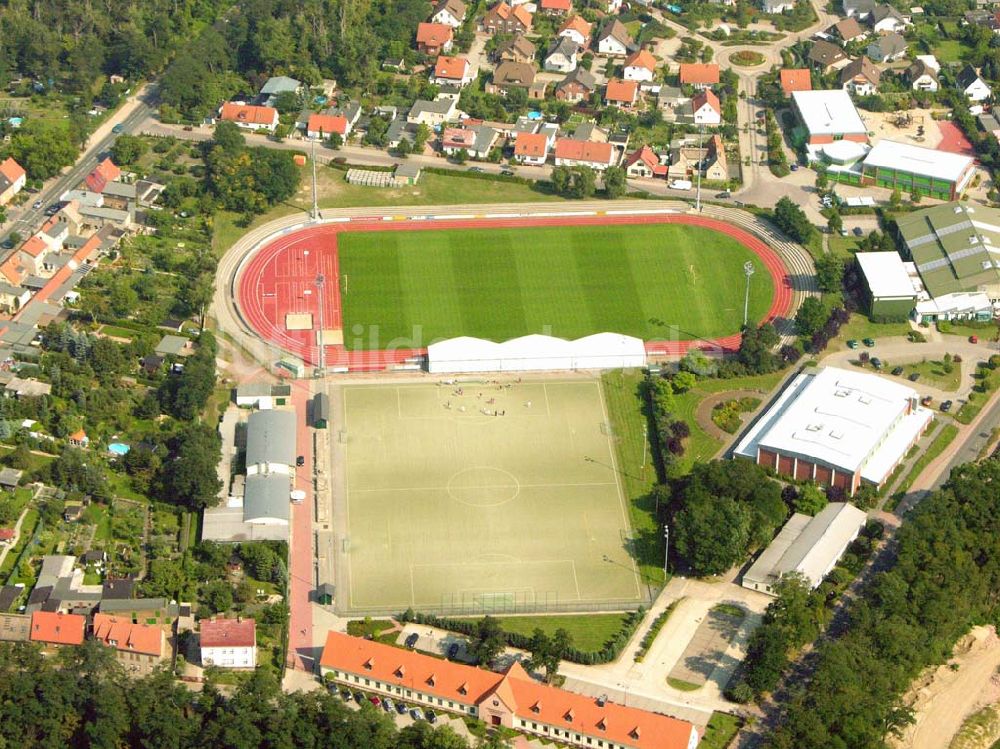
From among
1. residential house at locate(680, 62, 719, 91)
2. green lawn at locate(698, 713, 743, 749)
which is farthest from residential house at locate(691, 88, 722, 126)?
green lawn at locate(698, 713, 743, 749)

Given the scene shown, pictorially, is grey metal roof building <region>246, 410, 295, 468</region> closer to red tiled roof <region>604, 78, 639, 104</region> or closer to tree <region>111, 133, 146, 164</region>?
tree <region>111, 133, 146, 164</region>

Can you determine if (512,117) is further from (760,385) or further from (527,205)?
(760,385)

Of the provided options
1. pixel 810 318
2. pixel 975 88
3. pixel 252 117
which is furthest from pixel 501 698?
pixel 975 88

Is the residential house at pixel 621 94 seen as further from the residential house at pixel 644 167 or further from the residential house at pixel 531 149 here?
the residential house at pixel 644 167

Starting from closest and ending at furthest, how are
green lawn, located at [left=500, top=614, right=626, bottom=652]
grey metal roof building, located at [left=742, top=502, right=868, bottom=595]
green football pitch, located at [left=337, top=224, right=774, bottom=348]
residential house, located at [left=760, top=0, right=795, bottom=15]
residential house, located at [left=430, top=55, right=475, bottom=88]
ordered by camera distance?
green lawn, located at [left=500, top=614, right=626, bottom=652] < grey metal roof building, located at [left=742, top=502, right=868, bottom=595] < green football pitch, located at [left=337, top=224, right=774, bottom=348] < residential house, located at [left=430, top=55, right=475, bottom=88] < residential house, located at [left=760, top=0, right=795, bottom=15]

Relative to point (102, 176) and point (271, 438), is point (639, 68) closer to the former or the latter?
point (102, 176)

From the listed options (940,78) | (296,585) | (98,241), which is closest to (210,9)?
(98,241)
